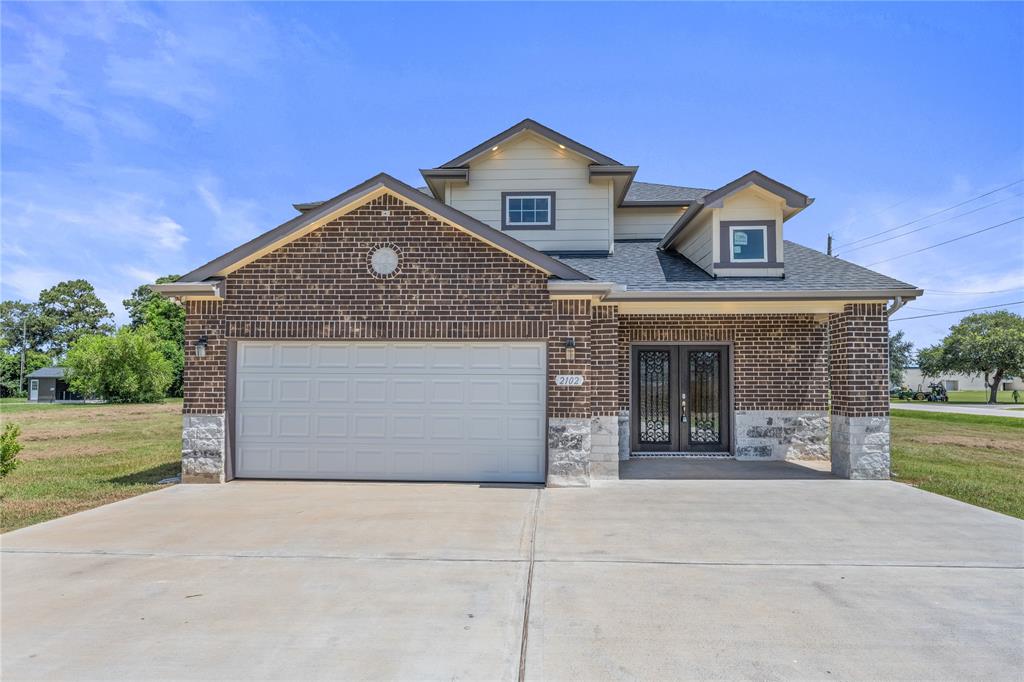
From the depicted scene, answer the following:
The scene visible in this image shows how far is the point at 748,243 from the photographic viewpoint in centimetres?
1136

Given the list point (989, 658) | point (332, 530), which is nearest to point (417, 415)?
point (332, 530)

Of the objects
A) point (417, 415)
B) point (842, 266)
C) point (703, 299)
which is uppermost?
point (842, 266)

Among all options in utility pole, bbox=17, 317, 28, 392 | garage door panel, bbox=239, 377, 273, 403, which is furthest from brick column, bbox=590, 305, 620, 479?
utility pole, bbox=17, 317, 28, 392

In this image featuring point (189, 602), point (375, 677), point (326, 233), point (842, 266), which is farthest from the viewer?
point (842, 266)

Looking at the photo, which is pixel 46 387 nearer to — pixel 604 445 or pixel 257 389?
pixel 257 389

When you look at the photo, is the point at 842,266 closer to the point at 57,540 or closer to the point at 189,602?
the point at 189,602

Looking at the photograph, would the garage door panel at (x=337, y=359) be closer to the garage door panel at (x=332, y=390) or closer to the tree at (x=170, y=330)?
the garage door panel at (x=332, y=390)

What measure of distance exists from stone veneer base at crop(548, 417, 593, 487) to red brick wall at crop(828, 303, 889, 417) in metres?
4.74

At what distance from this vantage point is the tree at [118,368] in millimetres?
37250

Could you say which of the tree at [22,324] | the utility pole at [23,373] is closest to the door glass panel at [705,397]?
the utility pole at [23,373]

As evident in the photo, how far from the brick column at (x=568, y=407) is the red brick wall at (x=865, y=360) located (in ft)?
15.4

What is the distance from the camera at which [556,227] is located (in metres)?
13.1

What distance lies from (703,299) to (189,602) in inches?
331

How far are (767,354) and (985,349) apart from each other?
52.1m
